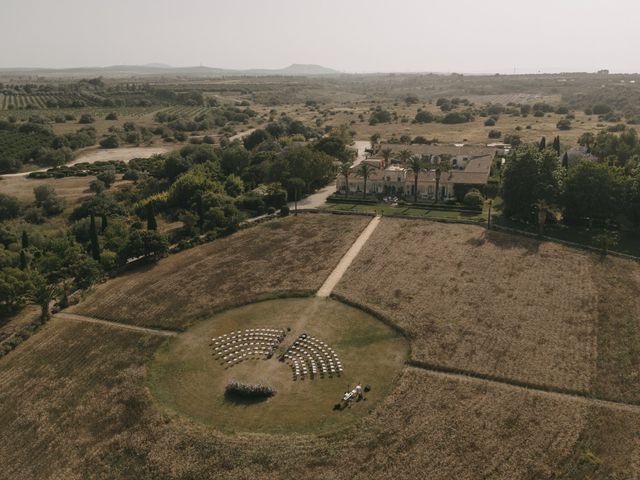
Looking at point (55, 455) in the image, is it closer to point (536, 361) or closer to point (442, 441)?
point (442, 441)

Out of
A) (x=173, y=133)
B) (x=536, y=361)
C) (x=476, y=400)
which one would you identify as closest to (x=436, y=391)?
(x=476, y=400)

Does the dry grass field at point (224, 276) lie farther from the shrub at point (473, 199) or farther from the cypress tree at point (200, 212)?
the shrub at point (473, 199)

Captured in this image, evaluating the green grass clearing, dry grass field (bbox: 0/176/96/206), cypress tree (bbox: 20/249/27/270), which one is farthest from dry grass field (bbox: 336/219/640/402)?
dry grass field (bbox: 0/176/96/206)

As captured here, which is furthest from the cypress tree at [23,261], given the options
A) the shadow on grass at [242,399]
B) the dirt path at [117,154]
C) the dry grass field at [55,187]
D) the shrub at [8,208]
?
the dirt path at [117,154]

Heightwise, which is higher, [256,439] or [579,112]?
[579,112]

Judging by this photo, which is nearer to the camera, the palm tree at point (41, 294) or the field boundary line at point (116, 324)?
the field boundary line at point (116, 324)

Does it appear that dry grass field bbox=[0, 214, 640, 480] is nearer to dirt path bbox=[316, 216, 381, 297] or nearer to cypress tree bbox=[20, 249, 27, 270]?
dirt path bbox=[316, 216, 381, 297]

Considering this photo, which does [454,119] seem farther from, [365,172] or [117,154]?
[117,154]
